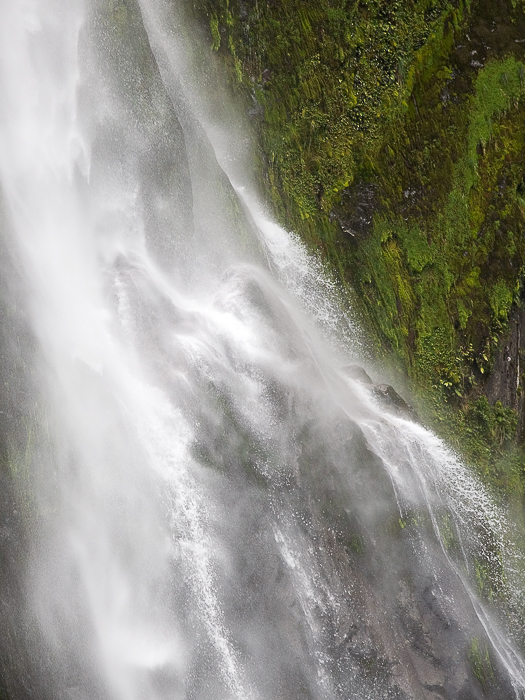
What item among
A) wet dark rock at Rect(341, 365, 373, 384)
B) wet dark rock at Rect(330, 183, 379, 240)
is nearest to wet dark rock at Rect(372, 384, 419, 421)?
wet dark rock at Rect(341, 365, 373, 384)

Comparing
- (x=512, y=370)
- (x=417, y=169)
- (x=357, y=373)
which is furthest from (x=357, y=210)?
(x=512, y=370)

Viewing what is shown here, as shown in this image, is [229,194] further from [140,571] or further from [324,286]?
[140,571]

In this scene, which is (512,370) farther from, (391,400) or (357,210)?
(357,210)

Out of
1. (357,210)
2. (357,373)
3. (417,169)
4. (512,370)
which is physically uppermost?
(417,169)

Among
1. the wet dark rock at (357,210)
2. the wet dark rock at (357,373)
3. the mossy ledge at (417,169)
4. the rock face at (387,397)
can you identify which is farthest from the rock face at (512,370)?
the wet dark rock at (357,210)

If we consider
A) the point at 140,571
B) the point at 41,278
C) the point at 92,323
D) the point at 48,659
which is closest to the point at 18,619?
the point at 48,659
